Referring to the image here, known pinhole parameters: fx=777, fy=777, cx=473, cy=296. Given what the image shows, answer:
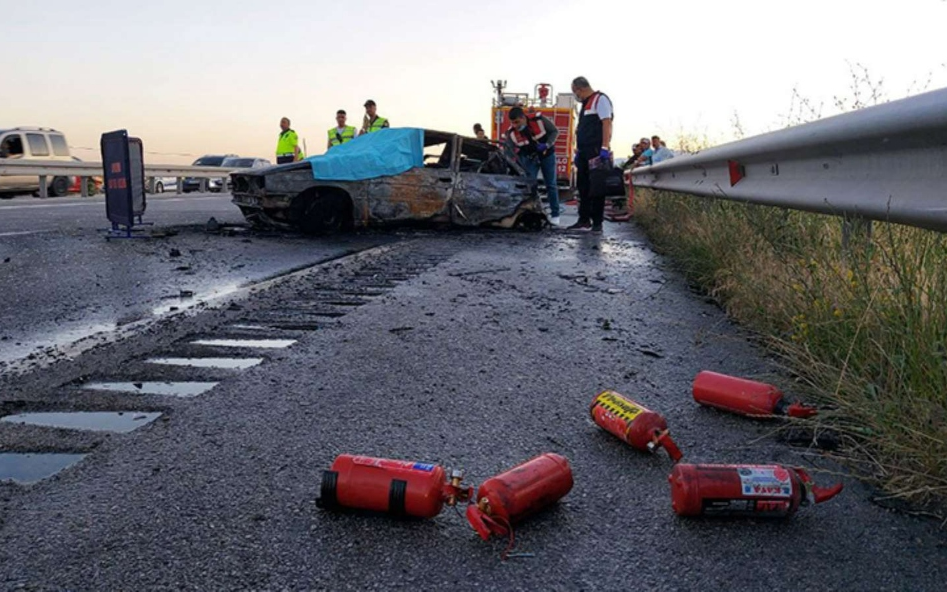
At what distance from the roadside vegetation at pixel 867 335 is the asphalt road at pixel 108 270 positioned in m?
3.56

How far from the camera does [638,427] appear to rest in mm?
2451

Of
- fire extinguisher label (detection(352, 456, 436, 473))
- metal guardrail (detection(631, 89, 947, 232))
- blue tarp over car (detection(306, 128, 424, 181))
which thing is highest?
blue tarp over car (detection(306, 128, 424, 181))

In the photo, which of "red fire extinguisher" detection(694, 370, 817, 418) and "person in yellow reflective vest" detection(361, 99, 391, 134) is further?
"person in yellow reflective vest" detection(361, 99, 391, 134)

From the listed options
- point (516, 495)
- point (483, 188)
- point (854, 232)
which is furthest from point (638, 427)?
point (483, 188)

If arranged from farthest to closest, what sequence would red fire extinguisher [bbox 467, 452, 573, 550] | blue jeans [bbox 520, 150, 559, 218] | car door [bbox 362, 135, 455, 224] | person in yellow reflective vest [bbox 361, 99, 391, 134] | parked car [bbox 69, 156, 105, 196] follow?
1. parked car [bbox 69, 156, 105, 196]
2. person in yellow reflective vest [bbox 361, 99, 391, 134]
3. blue jeans [bbox 520, 150, 559, 218]
4. car door [bbox 362, 135, 455, 224]
5. red fire extinguisher [bbox 467, 452, 573, 550]

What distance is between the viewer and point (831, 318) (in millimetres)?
3188

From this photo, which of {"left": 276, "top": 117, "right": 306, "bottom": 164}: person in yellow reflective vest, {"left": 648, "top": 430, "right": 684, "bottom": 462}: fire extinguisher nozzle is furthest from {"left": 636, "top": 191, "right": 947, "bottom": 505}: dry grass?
{"left": 276, "top": 117, "right": 306, "bottom": 164}: person in yellow reflective vest

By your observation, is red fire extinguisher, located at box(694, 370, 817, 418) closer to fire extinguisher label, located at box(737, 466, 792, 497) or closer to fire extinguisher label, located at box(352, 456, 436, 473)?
fire extinguisher label, located at box(737, 466, 792, 497)

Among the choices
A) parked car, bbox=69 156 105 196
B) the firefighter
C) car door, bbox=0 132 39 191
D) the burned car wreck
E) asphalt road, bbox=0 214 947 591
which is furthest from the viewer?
parked car, bbox=69 156 105 196

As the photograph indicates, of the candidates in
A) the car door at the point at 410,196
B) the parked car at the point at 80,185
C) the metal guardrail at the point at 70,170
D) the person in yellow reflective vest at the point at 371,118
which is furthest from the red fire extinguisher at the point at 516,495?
the parked car at the point at 80,185

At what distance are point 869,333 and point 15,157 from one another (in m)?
23.7

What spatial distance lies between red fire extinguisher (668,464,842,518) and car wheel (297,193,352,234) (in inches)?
331

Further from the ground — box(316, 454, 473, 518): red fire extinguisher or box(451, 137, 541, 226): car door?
box(451, 137, 541, 226): car door

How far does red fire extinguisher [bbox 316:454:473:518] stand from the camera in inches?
78.9
